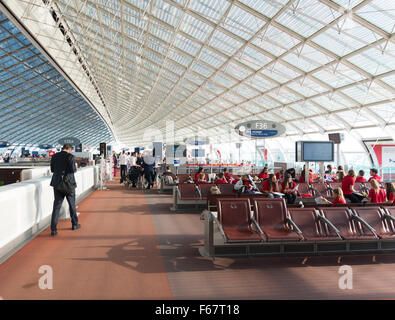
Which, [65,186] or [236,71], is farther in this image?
[236,71]

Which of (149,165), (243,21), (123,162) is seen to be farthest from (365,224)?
(123,162)

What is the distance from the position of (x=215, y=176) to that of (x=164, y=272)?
11.6 metres

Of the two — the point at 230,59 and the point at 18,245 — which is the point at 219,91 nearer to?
the point at 230,59

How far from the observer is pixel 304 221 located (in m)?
5.97

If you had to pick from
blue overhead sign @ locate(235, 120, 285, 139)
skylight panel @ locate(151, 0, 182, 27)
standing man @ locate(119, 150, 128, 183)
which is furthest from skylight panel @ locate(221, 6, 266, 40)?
standing man @ locate(119, 150, 128, 183)

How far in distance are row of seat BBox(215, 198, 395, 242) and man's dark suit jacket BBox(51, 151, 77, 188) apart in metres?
Answer: 3.21

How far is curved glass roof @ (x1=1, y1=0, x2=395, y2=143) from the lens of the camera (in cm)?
1602

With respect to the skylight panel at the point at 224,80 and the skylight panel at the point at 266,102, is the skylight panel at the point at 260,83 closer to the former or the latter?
the skylight panel at the point at 224,80

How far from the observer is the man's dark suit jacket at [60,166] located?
277 inches

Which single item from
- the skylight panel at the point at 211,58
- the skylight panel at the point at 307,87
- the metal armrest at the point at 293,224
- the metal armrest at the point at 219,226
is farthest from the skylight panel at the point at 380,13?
the metal armrest at the point at 219,226

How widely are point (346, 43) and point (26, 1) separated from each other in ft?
48.0

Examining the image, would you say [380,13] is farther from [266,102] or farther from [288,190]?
[266,102]

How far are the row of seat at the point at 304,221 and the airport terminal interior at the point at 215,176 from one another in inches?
0.9
